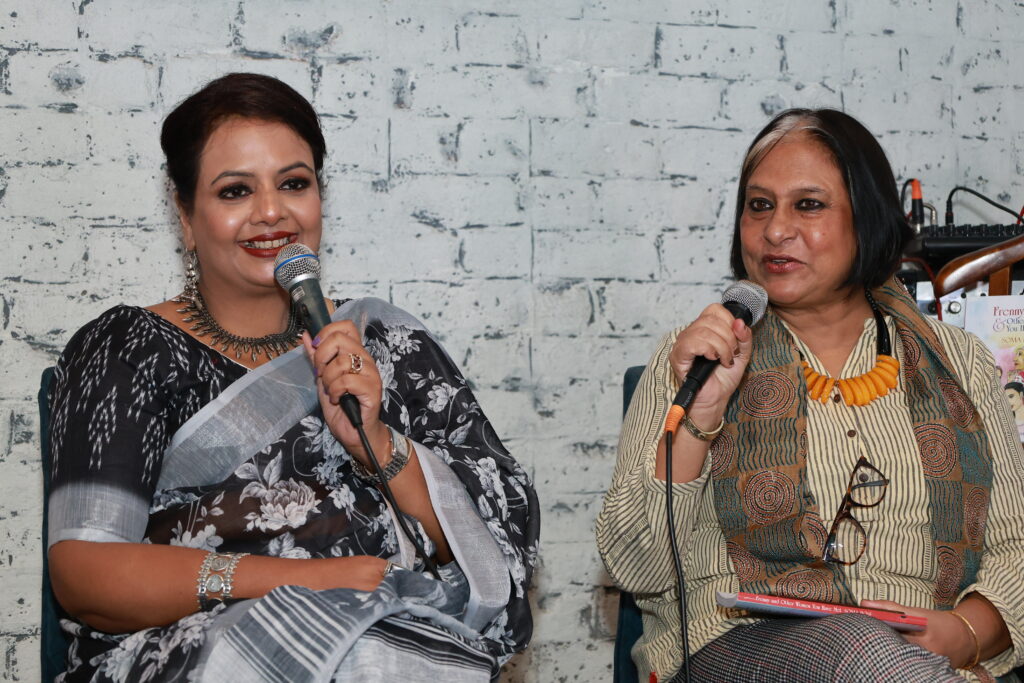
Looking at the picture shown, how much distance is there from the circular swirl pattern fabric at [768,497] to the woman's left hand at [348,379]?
62cm

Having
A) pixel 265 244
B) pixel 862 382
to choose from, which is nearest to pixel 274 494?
Result: pixel 265 244

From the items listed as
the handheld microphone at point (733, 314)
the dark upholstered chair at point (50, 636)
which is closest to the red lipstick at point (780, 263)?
the handheld microphone at point (733, 314)

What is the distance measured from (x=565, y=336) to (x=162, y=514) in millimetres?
1155

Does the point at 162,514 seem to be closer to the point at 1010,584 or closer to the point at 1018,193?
the point at 1010,584

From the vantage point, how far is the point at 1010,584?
5.97ft

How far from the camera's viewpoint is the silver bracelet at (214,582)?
148 cm

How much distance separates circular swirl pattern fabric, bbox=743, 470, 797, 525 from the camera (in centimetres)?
180

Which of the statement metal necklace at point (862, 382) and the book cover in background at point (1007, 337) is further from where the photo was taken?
the book cover in background at point (1007, 337)

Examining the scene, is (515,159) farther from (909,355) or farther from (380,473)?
(380,473)

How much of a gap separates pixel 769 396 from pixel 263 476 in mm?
875

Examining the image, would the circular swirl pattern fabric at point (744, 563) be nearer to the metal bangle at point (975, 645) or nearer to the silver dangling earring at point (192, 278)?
the metal bangle at point (975, 645)

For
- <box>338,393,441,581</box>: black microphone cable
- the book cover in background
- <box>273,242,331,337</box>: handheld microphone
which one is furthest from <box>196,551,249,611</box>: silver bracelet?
the book cover in background

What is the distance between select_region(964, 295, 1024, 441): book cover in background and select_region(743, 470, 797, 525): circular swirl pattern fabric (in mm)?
755

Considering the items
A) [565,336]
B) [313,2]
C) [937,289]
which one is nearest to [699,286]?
[565,336]
